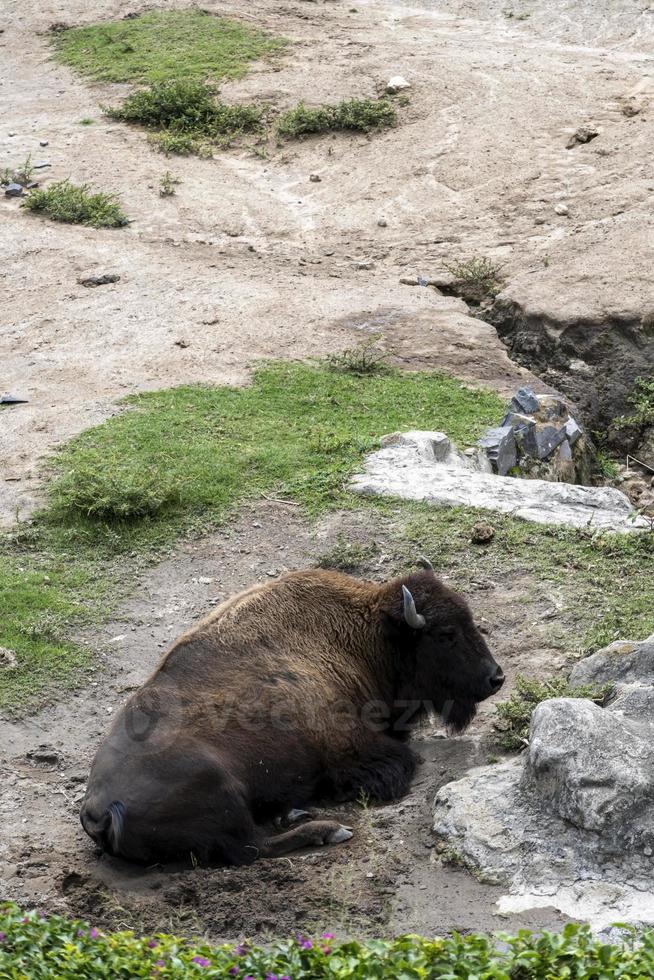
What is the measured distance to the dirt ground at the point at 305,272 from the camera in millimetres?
5531

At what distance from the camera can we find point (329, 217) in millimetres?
14992

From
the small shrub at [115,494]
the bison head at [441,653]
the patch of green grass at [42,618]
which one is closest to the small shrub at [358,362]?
the small shrub at [115,494]

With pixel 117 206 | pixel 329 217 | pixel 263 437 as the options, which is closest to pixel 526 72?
pixel 329 217

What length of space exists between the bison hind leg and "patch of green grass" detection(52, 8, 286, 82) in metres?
13.7

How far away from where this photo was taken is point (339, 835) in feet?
19.1

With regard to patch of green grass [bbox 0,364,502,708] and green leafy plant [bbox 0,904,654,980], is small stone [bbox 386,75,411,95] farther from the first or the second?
green leafy plant [bbox 0,904,654,980]

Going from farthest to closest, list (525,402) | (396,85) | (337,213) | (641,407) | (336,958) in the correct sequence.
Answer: (396,85) < (337,213) < (641,407) < (525,402) < (336,958)

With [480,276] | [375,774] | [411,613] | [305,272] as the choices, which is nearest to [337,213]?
[305,272]

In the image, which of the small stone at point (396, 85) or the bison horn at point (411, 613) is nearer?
the bison horn at point (411, 613)

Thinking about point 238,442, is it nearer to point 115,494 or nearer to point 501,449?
point 115,494

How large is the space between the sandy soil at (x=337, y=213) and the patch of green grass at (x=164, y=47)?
1.34ft

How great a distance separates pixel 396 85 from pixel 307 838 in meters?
13.2

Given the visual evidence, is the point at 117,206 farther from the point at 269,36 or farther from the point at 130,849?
the point at 130,849

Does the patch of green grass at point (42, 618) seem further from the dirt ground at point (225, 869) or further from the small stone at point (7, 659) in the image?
the dirt ground at point (225, 869)
